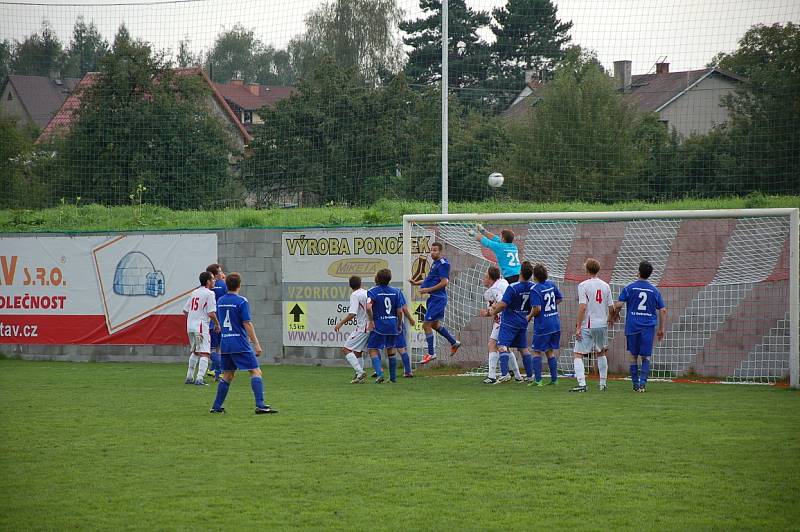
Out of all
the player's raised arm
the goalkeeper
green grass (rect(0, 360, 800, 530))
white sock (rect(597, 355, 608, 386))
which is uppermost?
the goalkeeper

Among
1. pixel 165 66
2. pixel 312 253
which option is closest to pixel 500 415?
pixel 312 253

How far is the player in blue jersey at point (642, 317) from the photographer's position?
46.5 feet

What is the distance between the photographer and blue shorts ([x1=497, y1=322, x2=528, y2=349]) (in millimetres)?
15250

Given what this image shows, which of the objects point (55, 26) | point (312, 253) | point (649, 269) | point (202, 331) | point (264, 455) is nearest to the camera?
point (264, 455)

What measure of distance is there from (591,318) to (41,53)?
19.4 m

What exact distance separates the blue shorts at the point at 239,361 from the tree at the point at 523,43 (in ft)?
37.2

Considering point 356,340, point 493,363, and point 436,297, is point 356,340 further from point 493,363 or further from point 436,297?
point 493,363

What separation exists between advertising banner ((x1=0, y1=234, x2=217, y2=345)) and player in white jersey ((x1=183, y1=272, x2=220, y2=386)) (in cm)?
449

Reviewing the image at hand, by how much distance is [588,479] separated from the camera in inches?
320

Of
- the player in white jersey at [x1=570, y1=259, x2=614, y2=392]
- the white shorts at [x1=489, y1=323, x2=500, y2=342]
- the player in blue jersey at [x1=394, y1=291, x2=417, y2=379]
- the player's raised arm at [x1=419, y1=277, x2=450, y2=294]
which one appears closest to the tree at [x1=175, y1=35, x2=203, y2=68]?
the player's raised arm at [x1=419, y1=277, x2=450, y2=294]

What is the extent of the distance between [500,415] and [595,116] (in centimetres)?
1230

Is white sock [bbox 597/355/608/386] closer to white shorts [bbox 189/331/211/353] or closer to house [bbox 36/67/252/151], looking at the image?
white shorts [bbox 189/331/211/353]

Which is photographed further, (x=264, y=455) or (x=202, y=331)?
(x=202, y=331)

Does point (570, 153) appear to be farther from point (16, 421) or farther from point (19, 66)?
point (19, 66)
